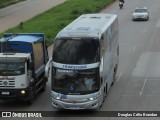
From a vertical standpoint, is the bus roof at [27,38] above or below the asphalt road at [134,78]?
above

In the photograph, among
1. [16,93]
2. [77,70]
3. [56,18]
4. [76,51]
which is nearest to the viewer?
[77,70]

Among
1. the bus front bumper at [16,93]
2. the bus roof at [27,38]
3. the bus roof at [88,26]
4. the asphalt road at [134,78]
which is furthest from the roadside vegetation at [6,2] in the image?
the bus front bumper at [16,93]

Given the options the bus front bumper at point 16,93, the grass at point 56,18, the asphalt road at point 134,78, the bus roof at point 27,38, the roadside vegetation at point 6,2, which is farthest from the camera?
the roadside vegetation at point 6,2

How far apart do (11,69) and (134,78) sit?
10.0 meters

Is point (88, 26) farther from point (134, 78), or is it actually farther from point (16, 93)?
point (134, 78)

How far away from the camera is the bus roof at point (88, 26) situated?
25.3 metres

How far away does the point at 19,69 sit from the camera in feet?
85.0

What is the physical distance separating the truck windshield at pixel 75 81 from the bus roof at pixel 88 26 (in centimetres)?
195

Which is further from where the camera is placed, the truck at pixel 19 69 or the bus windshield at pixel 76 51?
the truck at pixel 19 69

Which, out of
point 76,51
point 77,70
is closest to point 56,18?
point 76,51

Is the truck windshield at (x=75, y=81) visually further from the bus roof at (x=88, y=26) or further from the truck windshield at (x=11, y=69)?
the truck windshield at (x=11, y=69)

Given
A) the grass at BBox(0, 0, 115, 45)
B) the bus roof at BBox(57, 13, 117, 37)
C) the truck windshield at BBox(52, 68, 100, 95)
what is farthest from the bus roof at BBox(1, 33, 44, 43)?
the grass at BBox(0, 0, 115, 45)

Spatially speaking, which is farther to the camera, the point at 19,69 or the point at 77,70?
the point at 19,69

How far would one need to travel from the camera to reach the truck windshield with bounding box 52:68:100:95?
79.9 ft
